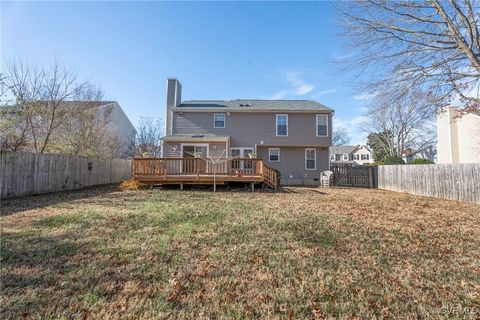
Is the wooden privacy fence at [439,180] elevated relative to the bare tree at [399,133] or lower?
lower

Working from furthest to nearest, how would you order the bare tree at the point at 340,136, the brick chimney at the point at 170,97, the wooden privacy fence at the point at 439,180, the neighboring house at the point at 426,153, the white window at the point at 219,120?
the bare tree at the point at 340,136 < the neighboring house at the point at 426,153 < the brick chimney at the point at 170,97 < the white window at the point at 219,120 < the wooden privacy fence at the point at 439,180

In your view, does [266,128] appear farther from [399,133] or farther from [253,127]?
[399,133]

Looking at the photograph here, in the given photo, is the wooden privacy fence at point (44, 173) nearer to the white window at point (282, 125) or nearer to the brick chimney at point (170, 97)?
the brick chimney at point (170, 97)

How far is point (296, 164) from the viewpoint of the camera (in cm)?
1739

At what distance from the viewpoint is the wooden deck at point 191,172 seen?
11711 mm

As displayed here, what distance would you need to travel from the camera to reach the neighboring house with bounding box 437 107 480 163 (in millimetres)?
14852

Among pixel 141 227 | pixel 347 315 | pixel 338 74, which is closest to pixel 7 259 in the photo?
pixel 141 227

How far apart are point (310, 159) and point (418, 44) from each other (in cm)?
1098

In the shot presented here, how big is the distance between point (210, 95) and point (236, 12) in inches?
424

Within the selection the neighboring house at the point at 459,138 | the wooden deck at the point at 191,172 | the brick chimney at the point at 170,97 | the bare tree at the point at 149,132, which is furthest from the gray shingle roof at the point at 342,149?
the wooden deck at the point at 191,172

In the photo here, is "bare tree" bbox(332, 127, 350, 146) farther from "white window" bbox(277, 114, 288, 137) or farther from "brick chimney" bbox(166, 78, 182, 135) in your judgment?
"brick chimney" bbox(166, 78, 182, 135)

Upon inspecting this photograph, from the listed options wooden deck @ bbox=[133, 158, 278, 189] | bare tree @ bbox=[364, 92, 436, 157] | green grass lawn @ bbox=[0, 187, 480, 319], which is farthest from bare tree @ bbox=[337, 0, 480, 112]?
bare tree @ bbox=[364, 92, 436, 157]

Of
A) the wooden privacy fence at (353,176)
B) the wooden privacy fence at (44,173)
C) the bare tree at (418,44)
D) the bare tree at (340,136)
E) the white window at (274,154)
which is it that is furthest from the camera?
the bare tree at (340,136)

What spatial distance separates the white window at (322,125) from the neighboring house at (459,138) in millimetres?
6195
